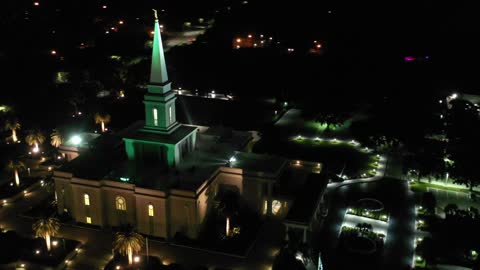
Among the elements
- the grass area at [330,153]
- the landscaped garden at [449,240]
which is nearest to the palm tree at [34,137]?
the grass area at [330,153]

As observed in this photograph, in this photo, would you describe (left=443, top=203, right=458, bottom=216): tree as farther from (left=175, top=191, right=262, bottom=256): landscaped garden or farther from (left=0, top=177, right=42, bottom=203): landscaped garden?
(left=0, top=177, right=42, bottom=203): landscaped garden

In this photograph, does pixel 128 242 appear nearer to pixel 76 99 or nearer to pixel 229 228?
pixel 229 228

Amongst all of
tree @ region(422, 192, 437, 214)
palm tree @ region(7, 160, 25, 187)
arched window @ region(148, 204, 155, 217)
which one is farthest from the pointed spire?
tree @ region(422, 192, 437, 214)

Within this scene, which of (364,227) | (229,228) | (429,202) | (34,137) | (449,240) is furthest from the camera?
(34,137)

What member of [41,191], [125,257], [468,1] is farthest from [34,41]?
[468,1]

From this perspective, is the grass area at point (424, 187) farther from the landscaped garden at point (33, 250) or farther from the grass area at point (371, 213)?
the landscaped garden at point (33, 250)

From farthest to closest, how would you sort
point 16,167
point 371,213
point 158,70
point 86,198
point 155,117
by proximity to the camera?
point 16,167 < point 371,213 < point 155,117 < point 158,70 < point 86,198

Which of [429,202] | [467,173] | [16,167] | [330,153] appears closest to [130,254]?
[16,167]
